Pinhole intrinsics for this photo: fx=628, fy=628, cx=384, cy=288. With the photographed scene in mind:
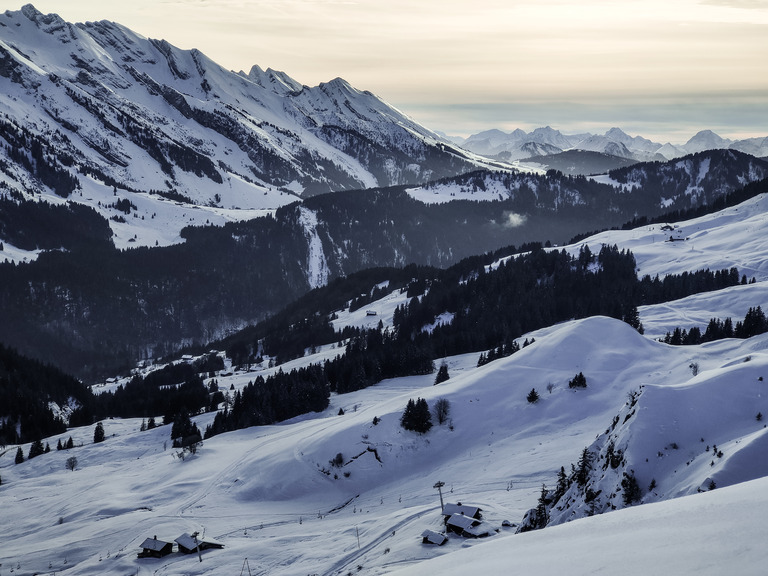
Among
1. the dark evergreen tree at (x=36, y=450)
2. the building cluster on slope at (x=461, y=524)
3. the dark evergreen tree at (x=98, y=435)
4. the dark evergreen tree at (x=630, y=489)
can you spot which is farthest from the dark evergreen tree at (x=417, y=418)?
the dark evergreen tree at (x=36, y=450)

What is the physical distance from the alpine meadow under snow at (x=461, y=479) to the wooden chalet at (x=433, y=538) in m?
0.59

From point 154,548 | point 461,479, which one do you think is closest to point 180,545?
point 154,548

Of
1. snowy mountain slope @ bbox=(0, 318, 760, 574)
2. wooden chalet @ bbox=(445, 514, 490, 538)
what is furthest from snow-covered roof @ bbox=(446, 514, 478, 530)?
snowy mountain slope @ bbox=(0, 318, 760, 574)

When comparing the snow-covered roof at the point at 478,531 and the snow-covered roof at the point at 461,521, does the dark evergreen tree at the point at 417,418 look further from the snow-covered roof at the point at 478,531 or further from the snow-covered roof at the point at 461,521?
the snow-covered roof at the point at 478,531

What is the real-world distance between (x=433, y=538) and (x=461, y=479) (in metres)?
24.1

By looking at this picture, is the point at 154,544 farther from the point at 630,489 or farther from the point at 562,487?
the point at 630,489

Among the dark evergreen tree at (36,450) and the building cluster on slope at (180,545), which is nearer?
the building cluster on slope at (180,545)

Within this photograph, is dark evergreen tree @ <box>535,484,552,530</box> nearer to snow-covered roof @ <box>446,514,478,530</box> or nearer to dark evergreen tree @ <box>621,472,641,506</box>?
dark evergreen tree @ <box>621,472,641,506</box>

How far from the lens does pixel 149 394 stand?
546 feet

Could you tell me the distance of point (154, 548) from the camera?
59.5 metres

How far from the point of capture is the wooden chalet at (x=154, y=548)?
59.5 m

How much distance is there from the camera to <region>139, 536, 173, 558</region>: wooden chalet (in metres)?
59.5

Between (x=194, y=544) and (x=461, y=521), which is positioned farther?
(x=194, y=544)

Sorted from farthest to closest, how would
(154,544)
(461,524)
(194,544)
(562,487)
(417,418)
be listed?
(417,418)
(154,544)
(194,544)
(461,524)
(562,487)
